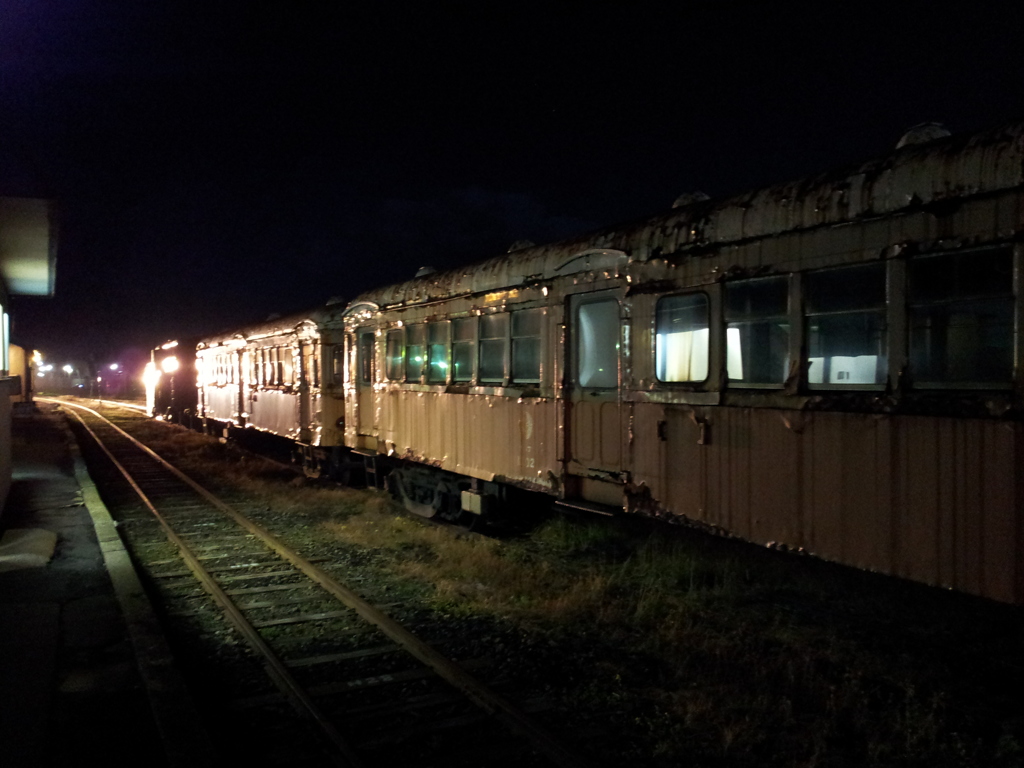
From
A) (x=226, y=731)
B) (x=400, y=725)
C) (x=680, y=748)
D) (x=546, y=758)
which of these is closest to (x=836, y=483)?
(x=680, y=748)

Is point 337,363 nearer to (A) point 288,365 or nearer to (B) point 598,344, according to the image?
(A) point 288,365

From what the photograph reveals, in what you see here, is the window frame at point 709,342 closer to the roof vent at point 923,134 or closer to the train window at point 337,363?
the roof vent at point 923,134

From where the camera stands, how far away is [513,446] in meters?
8.16

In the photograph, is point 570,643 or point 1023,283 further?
point 570,643

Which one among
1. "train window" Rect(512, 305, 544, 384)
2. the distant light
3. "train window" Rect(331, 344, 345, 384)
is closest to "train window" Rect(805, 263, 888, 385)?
"train window" Rect(512, 305, 544, 384)

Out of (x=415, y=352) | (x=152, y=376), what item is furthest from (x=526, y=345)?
(x=152, y=376)

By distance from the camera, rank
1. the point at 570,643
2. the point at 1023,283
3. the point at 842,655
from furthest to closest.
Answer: the point at 570,643
the point at 842,655
the point at 1023,283

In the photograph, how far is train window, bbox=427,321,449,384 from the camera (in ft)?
31.6

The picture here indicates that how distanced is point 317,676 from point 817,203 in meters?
4.33

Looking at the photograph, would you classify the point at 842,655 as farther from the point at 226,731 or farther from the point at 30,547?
the point at 30,547

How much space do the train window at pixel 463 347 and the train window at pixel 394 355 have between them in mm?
1596

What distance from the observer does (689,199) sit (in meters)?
6.46

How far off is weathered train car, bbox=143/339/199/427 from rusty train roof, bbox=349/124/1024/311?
22.6 metres

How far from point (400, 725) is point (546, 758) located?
0.91 metres
